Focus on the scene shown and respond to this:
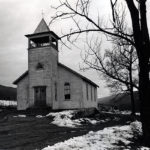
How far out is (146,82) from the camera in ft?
34.2

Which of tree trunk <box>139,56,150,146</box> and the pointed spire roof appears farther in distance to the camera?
the pointed spire roof

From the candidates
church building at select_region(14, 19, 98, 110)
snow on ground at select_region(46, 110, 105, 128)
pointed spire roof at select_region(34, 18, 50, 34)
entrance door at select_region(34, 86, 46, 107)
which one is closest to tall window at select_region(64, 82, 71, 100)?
church building at select_region(14, 19, 98, 110)

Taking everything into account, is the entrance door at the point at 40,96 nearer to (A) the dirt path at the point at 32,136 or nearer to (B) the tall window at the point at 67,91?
(B) the tall window at the point at 67,91

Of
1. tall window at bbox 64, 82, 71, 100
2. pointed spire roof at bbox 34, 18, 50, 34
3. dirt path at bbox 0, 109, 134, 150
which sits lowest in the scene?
dirt path at bbox 0, 109, 134, 150

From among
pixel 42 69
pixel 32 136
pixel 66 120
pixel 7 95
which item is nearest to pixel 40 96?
pixel 42 69

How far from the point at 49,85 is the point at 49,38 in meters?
5.58

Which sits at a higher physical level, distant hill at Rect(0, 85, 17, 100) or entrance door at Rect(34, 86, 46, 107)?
distant hill at Rect(0, 85, 17, 100)

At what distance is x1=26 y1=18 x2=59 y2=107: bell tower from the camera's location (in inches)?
1154

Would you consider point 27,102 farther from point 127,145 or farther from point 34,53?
point 127,145

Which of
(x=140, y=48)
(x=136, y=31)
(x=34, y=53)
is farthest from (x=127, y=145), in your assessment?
(x=34, y=53)

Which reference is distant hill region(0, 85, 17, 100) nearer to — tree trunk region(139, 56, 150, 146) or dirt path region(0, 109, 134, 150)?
dirt path region(0, 109, 134, 150)

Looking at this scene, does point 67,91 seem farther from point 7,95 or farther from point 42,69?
point 7,95

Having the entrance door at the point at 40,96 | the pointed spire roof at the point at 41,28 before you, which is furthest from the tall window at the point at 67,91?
the pointed spire roof at the point at 41,28

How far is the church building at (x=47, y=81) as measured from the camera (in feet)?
96.7
